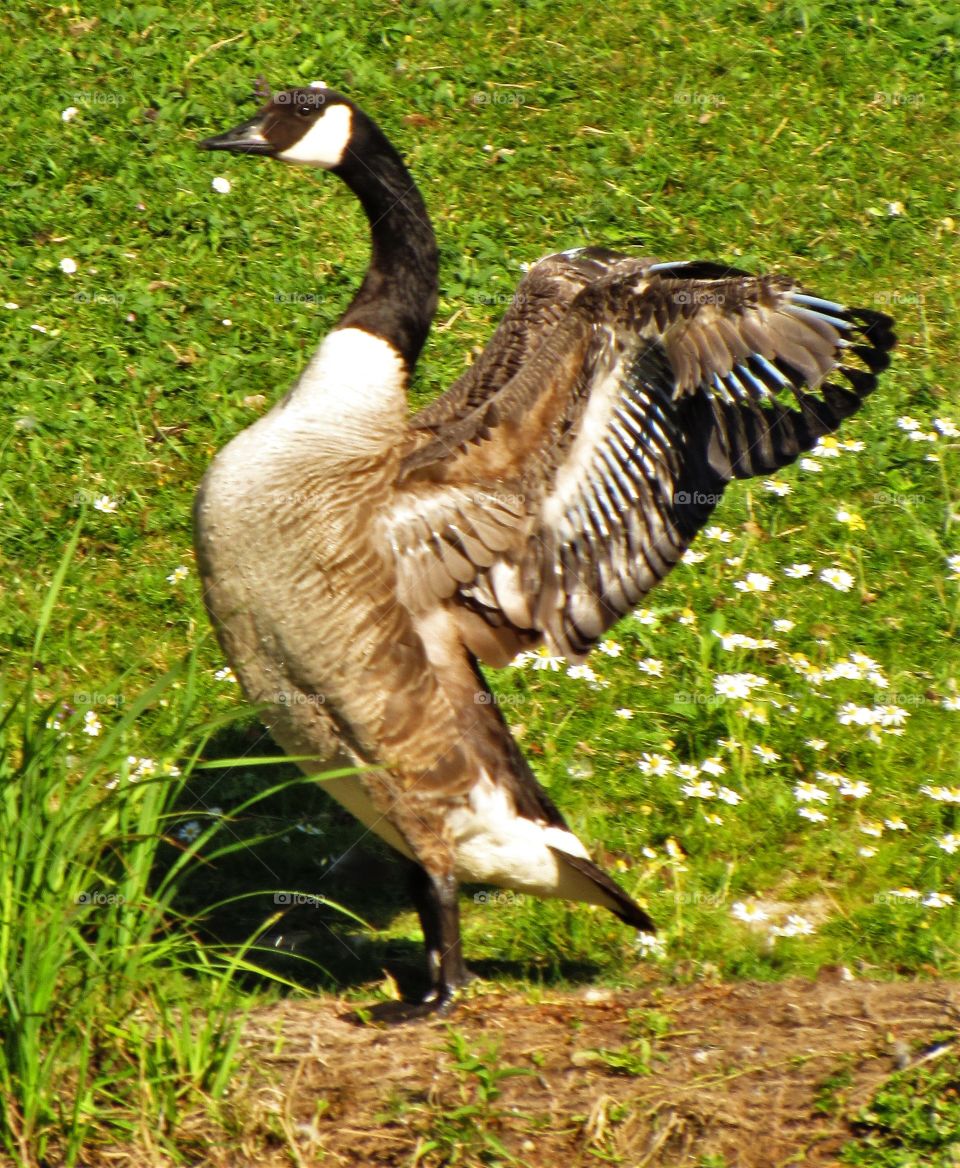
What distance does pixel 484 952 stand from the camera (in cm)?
512

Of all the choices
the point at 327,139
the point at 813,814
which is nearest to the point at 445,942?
the point at 813,814

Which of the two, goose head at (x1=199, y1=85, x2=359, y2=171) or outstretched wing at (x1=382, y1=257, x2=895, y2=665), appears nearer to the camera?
outstretched wing at (x1=382, y1=257, x2=895, y2=665)

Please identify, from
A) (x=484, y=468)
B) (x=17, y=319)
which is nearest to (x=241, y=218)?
(x=17, y=319)

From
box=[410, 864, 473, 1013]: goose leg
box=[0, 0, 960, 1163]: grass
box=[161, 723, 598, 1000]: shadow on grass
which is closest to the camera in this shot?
box=[0, 0, 960, 1163]: grass

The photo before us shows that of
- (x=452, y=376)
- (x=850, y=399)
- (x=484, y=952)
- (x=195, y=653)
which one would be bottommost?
(x=484, y=952)

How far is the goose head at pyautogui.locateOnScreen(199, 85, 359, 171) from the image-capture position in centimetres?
511

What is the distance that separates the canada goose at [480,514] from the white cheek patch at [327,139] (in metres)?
0.52

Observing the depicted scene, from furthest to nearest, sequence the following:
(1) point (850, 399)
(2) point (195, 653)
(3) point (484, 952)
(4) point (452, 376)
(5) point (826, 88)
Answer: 1. (5) point (826, 88)
2. (4) point (452, 376)
3. (3) point (484, 952)
4. (1) point (850, 399)
5. (2) point (195, 653)

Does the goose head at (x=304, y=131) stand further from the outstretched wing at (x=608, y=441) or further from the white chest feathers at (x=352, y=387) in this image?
the outstretched wing at (x=608, y=441)

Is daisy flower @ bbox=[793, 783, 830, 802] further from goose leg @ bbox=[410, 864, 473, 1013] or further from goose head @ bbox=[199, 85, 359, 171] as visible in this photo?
goose head @ bbox=[199, 85, 359, 171]

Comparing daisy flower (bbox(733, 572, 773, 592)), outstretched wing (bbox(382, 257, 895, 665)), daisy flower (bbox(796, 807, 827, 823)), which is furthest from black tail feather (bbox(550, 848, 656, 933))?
daisy flower (bbox(733, 572, 773, 592))

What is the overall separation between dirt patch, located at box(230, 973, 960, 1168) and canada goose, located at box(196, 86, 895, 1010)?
61 centimetres

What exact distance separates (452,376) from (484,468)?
9.57 ft

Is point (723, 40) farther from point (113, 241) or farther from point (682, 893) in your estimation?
point (682, 893)
